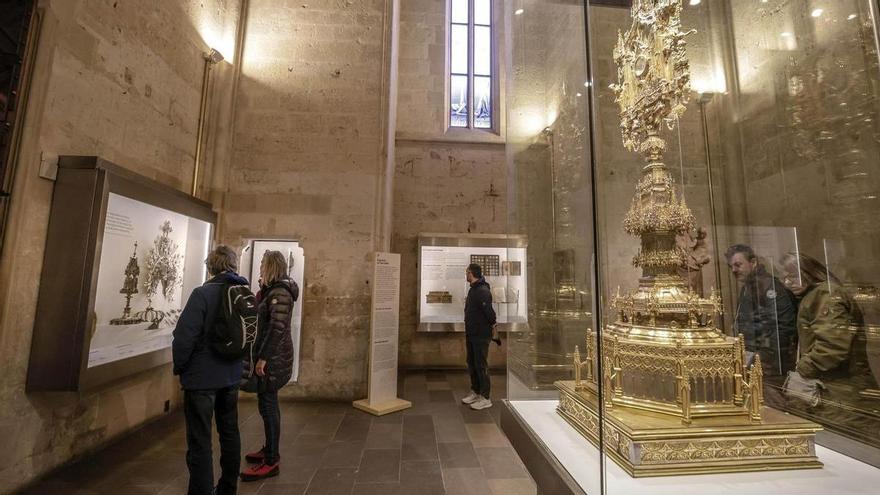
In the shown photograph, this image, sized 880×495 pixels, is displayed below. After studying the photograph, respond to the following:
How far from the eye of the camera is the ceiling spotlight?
4805mm

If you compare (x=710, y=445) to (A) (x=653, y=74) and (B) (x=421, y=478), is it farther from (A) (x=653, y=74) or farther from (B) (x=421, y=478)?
(B) (x=421, y=478)

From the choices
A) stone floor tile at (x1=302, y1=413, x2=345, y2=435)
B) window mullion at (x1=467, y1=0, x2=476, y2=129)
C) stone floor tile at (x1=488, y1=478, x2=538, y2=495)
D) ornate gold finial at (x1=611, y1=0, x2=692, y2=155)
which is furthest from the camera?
window mullion at (x1=467, y1=0, x2=476, y2=129)

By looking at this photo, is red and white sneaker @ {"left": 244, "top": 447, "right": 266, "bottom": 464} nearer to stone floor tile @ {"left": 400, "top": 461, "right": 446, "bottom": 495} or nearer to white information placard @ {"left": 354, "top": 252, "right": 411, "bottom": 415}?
stone floor tile @ {"left": 400, "top": 461, "right": 446, "bottom": 495}

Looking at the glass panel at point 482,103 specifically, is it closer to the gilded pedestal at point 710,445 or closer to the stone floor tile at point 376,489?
the stone floor tile at point 376,489

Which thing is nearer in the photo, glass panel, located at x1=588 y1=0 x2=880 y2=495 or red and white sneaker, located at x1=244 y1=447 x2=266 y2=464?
glass panel, located at x1=588 y1=0 x2=880 y2=495

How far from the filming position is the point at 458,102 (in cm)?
803

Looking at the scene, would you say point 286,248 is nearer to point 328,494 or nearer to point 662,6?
point 328,494

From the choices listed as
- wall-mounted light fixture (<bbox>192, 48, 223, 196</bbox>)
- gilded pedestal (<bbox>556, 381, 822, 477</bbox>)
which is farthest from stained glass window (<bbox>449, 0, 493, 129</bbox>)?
gilded pedestal (<bbox>556, 381, 822, 477</bbox>)

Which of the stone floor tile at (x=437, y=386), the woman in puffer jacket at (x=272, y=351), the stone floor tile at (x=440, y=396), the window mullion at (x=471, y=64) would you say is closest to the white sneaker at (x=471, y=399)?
the stone floor tile at (x=440, y=396)

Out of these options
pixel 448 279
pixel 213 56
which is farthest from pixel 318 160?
pixel 448 279

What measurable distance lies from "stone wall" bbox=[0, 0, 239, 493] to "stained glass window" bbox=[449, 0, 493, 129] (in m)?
5.10

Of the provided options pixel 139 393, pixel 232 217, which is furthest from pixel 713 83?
pixel 139 393

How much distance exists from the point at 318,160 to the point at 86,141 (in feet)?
8.31

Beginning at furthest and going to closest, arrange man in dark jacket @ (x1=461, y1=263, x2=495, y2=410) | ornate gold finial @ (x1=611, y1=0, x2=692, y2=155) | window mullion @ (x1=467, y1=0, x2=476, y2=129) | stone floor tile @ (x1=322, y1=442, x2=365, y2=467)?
window mullion @ (x1=467, y1=0, x2=476, y2=129) < man in dark jacket @ (x1=461, y1=263, x2=495, y2=410) < stone floor tile @ (x1=322, y1=442, x2=365, y2=467) < ornate gold finial @ (x1=611, y1=0, x2=692, y2=155)
